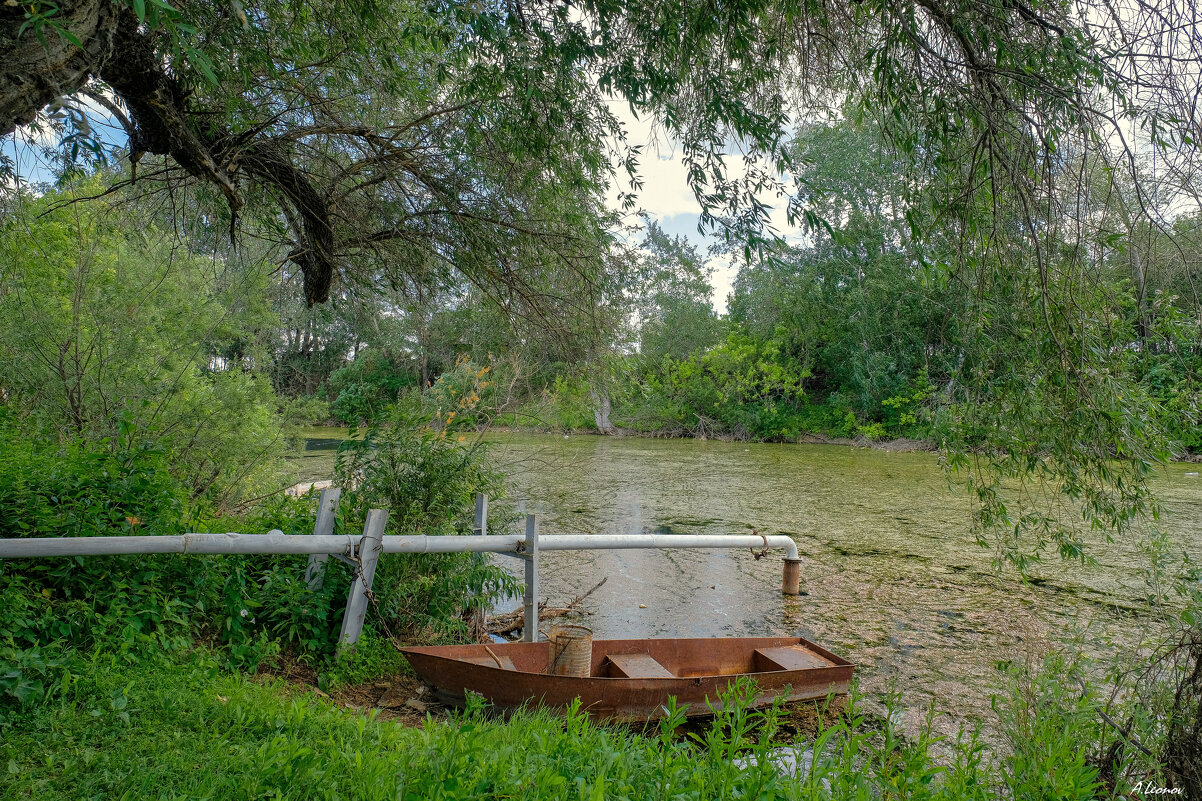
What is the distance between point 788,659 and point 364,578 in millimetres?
2678

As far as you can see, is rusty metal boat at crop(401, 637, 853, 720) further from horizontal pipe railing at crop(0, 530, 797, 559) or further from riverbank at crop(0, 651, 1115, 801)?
riverbank at crop(0, 651, 1115, 801)

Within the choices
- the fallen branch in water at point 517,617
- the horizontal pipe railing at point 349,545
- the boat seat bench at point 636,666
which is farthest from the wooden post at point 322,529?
the boat seat bench at point 636,666

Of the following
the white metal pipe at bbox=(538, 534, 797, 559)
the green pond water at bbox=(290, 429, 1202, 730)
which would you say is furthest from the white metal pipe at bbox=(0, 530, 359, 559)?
the green pond water at bbox=(290, 429, 1202, 730)

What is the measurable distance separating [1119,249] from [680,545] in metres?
3.59

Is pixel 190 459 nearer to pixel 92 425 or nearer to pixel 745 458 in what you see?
pixel 92 425

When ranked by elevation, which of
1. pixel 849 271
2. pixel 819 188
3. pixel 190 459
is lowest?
pixel 190 459

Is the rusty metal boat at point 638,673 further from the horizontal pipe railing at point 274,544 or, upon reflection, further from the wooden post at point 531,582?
the horizontal pipe railing at point 274,544

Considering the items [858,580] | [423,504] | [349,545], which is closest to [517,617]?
[423,504]

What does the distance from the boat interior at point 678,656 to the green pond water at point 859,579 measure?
0.61 metres

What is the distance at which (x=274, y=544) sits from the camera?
145 inches

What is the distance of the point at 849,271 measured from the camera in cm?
2559

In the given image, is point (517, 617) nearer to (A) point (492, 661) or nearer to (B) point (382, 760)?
(A) point (492, 661)

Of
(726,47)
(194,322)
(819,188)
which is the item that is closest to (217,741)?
(819,188)

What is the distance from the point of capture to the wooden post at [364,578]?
13.2 ft
